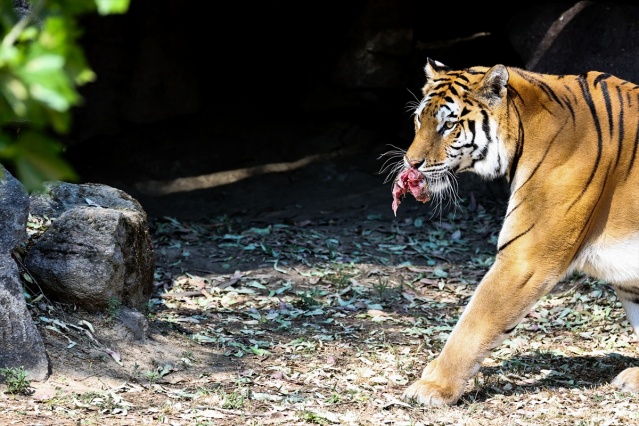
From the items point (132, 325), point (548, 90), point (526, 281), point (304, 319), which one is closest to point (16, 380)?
point (132, 325)

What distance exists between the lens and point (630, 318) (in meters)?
4.14

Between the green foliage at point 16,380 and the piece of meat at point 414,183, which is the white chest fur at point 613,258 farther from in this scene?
the green foliage at point 16,380

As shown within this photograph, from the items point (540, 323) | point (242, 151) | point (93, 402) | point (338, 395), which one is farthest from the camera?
point (242, 151)

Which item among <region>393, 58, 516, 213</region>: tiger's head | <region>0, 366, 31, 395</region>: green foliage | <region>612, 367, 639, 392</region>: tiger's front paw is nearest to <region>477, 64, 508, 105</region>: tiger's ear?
<region>393, 58, 516, 213</region>: tiger's head

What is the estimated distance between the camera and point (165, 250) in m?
6.46

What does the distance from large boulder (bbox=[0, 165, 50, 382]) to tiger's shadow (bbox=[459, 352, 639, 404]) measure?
1.82 meters

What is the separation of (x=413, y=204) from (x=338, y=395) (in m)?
4.23

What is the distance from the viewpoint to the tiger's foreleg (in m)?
3.65

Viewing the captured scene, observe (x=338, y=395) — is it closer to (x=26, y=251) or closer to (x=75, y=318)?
(x=75, y=318)

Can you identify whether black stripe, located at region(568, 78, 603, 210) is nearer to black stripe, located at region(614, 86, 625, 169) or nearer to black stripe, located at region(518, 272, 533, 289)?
black stripe, located at region(614, 86, 625, 169)

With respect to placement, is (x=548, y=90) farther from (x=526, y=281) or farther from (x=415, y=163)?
(x=526, y=281)

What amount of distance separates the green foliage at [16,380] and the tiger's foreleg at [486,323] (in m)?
1.61

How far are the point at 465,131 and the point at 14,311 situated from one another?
2.05 meters

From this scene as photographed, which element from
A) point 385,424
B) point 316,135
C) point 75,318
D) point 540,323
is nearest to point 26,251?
point 75,318
